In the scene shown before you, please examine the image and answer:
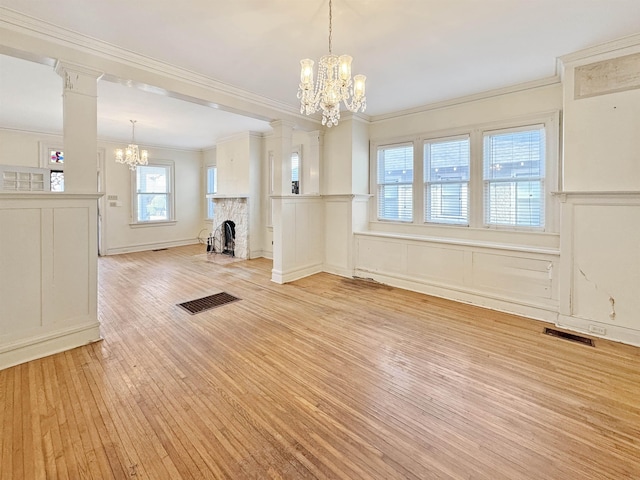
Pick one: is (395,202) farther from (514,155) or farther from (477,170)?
(514,155)

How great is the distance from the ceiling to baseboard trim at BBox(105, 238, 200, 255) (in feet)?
13.9

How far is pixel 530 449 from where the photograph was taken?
66.1 inches

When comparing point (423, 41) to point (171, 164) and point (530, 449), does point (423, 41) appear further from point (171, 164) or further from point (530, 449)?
point (171, 164)

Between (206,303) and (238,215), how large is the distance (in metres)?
3.71

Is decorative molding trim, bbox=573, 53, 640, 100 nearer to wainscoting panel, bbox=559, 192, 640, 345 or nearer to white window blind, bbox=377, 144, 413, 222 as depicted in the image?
wainscoting panel, bbox=559, 192, 640, 345

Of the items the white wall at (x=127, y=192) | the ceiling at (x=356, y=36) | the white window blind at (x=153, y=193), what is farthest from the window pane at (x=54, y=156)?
the ceiling at (x=356, y=36)

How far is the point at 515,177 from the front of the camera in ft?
13.5

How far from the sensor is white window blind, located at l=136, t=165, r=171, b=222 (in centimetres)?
820

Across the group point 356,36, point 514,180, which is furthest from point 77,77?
point 514,180

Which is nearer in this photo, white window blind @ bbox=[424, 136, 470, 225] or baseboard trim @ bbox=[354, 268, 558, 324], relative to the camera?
baseboard trim @ bbox=[354, 268, 558, 324]

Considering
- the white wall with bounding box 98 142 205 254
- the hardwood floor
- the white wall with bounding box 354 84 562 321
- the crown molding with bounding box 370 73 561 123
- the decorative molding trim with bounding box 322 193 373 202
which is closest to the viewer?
the hardwood floor

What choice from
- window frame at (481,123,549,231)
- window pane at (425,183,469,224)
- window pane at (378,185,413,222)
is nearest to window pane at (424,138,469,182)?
window pane at (425,183,469,224)

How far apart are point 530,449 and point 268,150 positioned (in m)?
6.95

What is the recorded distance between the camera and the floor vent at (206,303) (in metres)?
3.83
